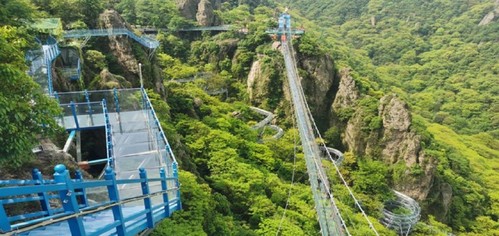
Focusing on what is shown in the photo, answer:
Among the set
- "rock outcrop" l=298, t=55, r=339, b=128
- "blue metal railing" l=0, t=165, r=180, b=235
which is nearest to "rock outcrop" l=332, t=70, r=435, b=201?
"rock outcrop" l=298, t=55, r=339, b=128

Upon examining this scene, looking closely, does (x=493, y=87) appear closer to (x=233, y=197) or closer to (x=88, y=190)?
(x=233, y=197)

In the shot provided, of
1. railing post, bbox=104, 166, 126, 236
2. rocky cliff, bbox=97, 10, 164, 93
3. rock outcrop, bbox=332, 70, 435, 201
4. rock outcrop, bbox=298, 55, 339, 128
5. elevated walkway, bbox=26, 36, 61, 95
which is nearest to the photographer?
railing post, bbox=104, 166, 126, 236

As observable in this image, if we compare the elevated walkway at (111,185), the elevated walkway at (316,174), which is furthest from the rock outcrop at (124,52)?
the elevated walkway at (316,174)

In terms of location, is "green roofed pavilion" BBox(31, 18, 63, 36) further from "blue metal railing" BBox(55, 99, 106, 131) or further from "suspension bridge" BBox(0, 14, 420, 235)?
"blue metal railing" BBox(55, 99, 106, 131)

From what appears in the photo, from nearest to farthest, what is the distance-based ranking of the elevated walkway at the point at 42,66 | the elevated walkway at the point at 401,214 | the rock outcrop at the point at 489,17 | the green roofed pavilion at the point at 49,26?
the elevated walkway at the point at 42,66, the green roofed pavilion at the point at 49,26, the elevated walkway at the point at 401,214, the rock outcrop at the point at 489,17

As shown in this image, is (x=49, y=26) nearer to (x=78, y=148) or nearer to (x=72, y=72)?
(x=72, y=72)

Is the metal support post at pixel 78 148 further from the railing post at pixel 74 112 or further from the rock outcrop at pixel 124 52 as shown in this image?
the rock outcrop at pixel 124 52

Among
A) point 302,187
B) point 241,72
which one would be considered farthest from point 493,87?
point 302,187
